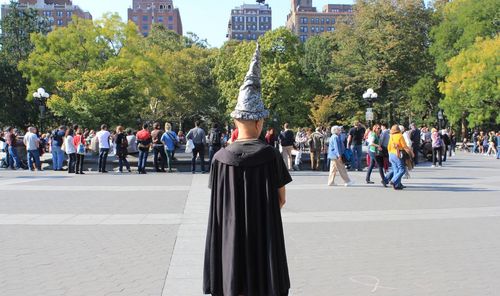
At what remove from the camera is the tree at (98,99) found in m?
30.6

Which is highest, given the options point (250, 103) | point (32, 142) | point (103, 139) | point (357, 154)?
point (250, 103)

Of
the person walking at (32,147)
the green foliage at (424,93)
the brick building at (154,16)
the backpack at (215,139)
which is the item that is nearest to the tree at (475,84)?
the green foliage at (424,93)

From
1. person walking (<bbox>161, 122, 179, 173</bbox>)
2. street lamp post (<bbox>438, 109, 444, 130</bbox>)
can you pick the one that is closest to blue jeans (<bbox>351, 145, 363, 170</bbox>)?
person walking (<bbox>161, 122, 179, 173</bbox>)

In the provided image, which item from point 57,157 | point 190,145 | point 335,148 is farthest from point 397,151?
point 57,157

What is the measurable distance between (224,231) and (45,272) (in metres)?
2.99

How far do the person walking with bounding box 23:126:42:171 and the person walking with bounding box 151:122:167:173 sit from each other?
4.58m

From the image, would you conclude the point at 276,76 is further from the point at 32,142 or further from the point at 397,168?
the point at 397,168

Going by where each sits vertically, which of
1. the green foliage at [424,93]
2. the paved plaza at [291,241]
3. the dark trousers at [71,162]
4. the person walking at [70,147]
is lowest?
the paved plaza at [291,241]

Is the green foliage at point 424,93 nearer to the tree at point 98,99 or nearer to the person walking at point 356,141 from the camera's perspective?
the tree at point 98,99

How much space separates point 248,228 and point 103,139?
16.0 metres

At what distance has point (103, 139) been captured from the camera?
62.5ft

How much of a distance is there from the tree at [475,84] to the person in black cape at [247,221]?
130 feet

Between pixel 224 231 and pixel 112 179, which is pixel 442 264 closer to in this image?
pixel 224 231

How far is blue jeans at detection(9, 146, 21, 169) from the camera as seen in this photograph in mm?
21303
